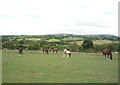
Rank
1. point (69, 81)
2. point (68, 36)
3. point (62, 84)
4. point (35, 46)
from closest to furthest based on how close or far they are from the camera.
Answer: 1. point (62, 84)
2. point (69, 81)
3. point (35, 46)
4. point (68, 36)

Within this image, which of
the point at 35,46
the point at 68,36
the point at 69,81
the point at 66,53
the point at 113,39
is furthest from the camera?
the point at 68,36

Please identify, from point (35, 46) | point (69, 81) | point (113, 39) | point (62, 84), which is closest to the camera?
point (62, 84)

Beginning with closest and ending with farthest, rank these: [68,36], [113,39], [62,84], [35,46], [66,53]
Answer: [62,84] → [66,53] → [35,46] → [113,39] → [68,36]

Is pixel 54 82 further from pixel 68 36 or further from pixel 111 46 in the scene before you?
pixel 68 36

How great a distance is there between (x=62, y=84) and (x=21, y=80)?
231 cm

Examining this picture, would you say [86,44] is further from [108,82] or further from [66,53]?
[108,82]

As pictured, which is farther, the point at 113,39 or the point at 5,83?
the point at 113,39

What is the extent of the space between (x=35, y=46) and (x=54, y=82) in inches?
2852

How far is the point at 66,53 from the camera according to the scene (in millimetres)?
36062

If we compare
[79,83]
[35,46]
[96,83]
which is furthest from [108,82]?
[35,46]

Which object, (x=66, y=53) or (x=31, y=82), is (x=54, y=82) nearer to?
(x=31, y=82)

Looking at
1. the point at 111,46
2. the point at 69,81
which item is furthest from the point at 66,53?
the point at 111,46

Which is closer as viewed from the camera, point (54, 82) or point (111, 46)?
point (54, 82)

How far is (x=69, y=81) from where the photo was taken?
1167 centimetres
